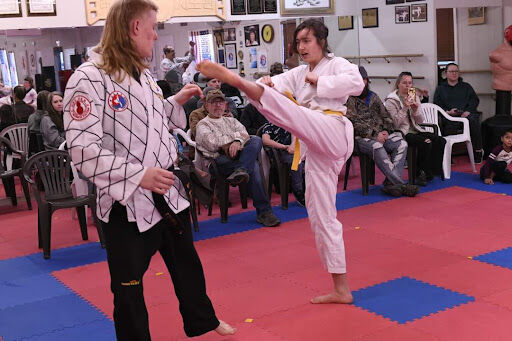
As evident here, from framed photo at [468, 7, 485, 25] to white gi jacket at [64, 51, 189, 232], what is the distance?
7.76m

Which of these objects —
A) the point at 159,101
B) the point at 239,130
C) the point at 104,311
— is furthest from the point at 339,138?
the point at 239,130

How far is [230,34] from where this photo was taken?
29.6 feet

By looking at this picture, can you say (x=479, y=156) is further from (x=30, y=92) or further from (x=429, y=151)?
(x=30, y=92)

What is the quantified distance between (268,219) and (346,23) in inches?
195

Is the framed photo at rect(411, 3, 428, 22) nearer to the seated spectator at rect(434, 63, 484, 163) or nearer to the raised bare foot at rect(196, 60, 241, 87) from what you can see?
the seated spectator at rect(434, 63, 484, 163)

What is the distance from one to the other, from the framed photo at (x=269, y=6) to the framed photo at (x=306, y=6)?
10 cm

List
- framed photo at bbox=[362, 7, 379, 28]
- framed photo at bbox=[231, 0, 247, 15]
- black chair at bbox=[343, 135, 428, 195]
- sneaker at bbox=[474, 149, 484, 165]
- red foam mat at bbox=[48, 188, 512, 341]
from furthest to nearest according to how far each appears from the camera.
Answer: framed photo at bbox=[362, 7, 379, 28] < framed photo at bbox=[231, 0, 247, 15] < sneaker at bbox=[474, 149, 484, 165] < black chair at bbox=[343, 135, 428, 195] < red foam mat at bbox=[48, 188, 512, 341]

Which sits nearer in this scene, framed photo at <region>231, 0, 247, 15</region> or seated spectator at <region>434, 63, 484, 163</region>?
seated spectator at <region>434, 63, 484, 163</region>

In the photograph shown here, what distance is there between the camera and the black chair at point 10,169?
24.0 ft

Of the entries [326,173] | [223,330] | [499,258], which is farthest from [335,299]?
[499,258]

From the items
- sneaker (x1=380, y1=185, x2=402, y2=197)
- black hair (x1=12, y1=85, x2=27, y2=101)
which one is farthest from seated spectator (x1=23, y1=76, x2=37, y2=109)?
sneaker (x1=380, y1=185, x2=402, y2=197)

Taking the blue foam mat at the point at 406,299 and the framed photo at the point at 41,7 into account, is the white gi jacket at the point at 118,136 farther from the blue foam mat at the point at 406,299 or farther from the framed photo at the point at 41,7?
the framed photo at the point at 41,7

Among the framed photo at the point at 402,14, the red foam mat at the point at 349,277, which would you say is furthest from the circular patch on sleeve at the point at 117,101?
the framed photo at the point at 402,14

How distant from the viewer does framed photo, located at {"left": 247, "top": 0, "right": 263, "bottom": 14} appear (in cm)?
923
